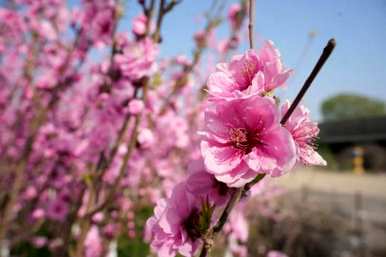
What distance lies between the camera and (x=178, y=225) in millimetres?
820

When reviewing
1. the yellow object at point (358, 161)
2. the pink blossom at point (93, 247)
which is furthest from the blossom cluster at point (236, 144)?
the yellow object at point (358, 161)

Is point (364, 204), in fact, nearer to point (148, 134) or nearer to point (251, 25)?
point (148, 134)

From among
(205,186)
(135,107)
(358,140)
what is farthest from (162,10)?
(358,140)

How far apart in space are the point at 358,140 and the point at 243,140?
28860 mm

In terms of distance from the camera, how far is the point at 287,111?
0.72 meters

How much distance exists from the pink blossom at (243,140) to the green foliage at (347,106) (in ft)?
173

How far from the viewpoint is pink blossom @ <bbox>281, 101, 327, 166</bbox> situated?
0.75 meters

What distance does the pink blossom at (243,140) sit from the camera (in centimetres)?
70

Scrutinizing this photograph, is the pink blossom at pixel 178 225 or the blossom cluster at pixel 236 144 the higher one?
the blossom cluster at pixel 236 144

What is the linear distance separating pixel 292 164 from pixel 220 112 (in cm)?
18

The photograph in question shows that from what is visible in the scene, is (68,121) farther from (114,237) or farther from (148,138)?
(148,138)

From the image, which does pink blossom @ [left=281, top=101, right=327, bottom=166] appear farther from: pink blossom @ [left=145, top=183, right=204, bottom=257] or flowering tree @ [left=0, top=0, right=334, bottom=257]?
pink blossom @ [left=145, top=183, right=204, bottom=257]

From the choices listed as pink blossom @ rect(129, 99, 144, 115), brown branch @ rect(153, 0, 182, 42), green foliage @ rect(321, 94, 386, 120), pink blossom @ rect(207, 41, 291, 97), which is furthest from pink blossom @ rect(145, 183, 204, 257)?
green foliage @ rect(321, 94, 386, 120)

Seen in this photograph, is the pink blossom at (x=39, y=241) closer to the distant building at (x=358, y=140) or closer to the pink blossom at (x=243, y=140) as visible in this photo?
the pink blossom at (x=243, y=140)
